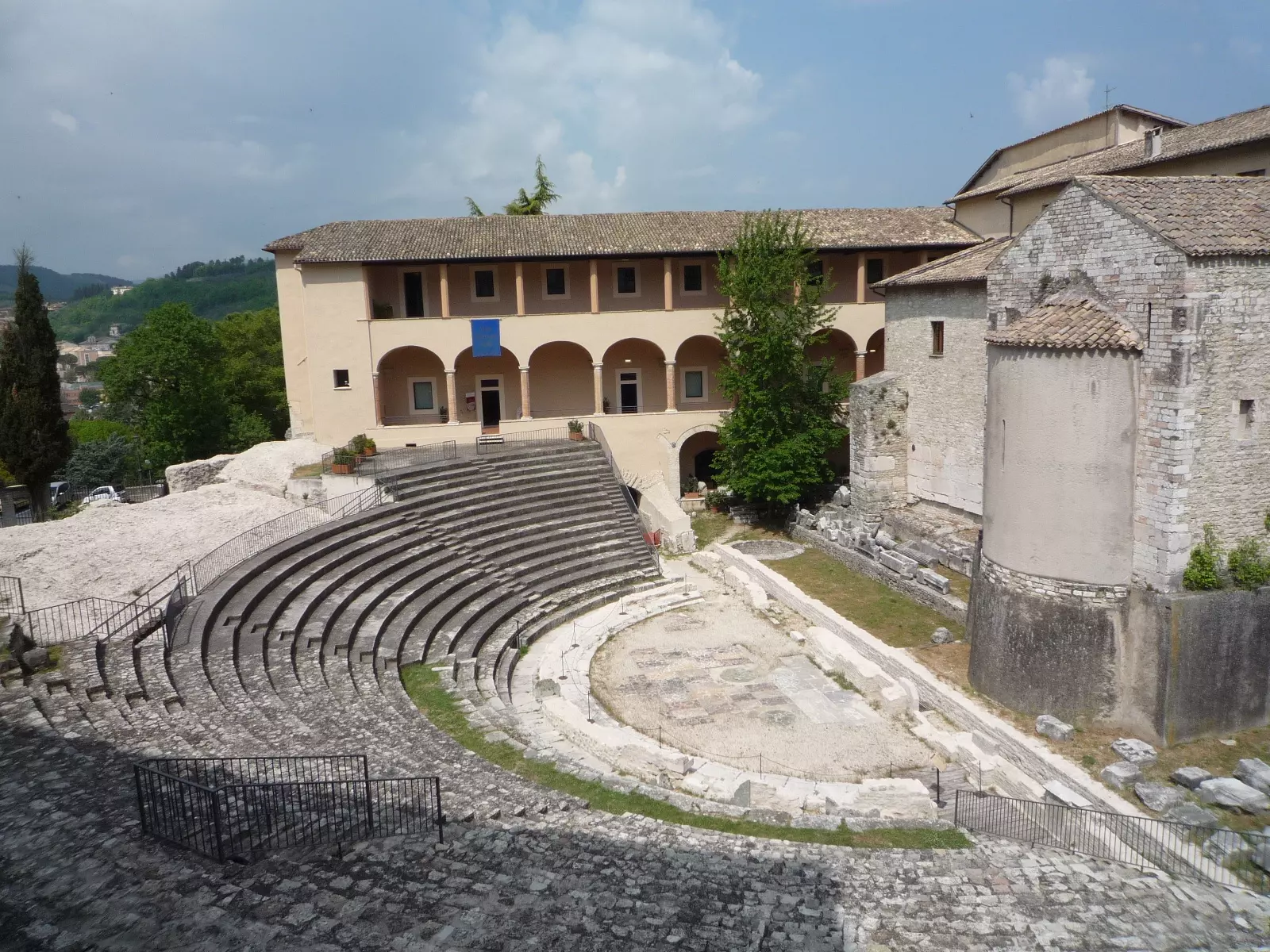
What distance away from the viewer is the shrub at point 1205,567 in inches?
579

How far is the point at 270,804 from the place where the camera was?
10.8 meters

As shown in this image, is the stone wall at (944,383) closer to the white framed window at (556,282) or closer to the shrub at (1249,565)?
the shrub at (1249,565)

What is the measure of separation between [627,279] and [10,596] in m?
23.0

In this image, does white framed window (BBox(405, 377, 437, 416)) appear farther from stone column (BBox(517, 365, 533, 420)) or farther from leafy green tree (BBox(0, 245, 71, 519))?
leafy green tree (BBox(0, 245, 71, 519))

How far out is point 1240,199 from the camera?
50.9ft

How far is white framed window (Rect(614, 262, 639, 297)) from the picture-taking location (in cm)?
3422

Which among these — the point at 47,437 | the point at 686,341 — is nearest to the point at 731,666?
the point at 686,341

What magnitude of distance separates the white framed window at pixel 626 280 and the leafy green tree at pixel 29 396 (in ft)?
68.0

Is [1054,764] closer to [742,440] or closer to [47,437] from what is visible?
[742,440]

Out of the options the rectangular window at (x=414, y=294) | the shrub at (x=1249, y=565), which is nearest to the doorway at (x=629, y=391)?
the rectangular window at (x=414, y=294)

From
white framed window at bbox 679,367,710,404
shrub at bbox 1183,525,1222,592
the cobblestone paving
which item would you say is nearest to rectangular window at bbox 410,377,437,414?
white framed window at bbox 679,367,710,404

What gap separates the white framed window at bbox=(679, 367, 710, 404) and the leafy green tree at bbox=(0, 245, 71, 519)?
76.1 ft

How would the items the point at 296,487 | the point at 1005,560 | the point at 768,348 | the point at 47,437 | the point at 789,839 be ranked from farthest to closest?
1. the point at 47,437
2. the point at 768,348
3. the point at 296,487
4. the point at 1005,560
5. the point at 789,839

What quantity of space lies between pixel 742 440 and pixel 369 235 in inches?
606
